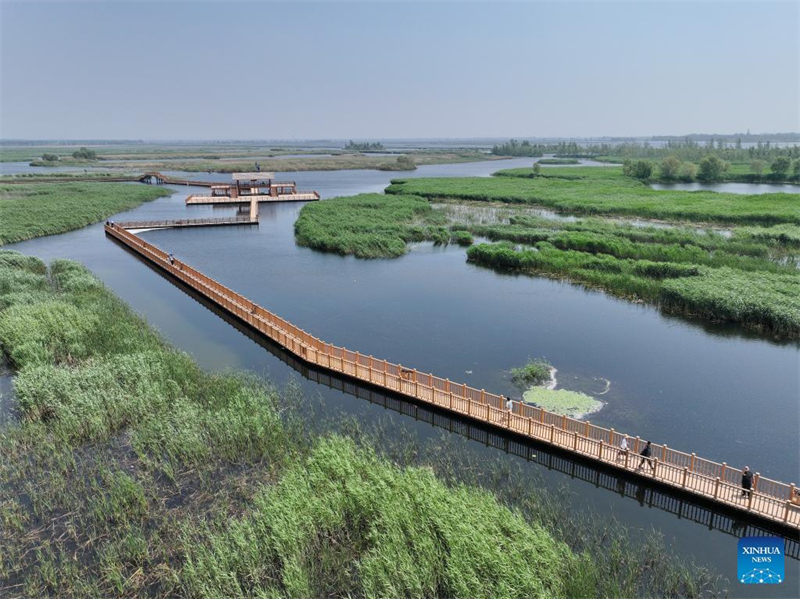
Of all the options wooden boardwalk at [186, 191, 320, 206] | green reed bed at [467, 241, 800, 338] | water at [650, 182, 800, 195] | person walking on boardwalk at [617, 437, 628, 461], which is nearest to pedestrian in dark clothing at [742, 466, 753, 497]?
person walking on boardwalk at [617, 437, 628, 461]

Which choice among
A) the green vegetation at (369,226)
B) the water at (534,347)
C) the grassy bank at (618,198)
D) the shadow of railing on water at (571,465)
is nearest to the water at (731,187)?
the grassy bank at (618,198)

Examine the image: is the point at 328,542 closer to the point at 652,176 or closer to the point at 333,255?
the point at 333,255

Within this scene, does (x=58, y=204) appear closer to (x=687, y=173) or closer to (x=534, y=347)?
(x=534, y=347)

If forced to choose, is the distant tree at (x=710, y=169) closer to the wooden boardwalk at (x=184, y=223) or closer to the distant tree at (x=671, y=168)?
the distant tree at (x=671, y=168)

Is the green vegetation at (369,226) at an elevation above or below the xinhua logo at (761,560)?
above

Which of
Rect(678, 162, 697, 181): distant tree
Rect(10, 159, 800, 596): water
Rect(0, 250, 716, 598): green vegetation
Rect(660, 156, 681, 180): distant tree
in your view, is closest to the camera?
Rect(0, 250, 716, 598): green vegetation

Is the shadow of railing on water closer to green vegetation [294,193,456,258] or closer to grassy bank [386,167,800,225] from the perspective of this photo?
green vegetation [294,193,456,258]

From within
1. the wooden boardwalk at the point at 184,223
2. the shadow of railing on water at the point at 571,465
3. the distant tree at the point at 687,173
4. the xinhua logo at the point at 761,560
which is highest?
the distant tree at the point at 687,173
